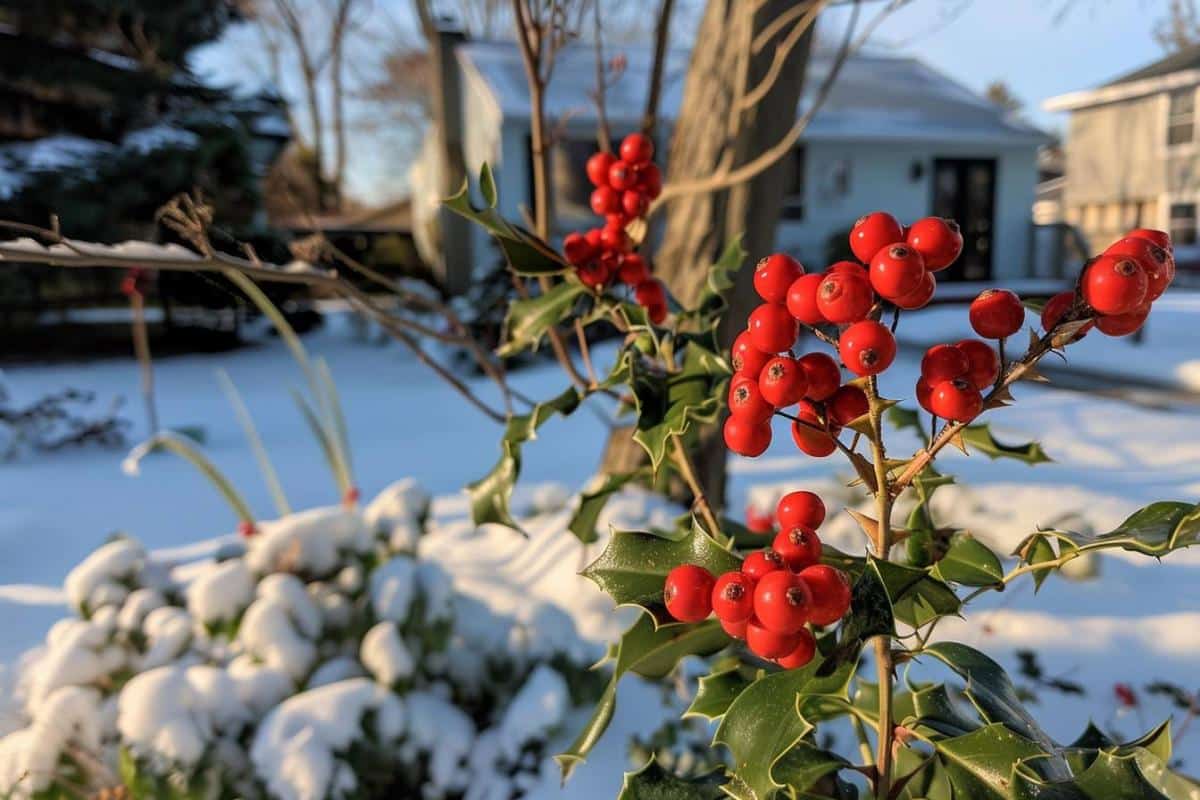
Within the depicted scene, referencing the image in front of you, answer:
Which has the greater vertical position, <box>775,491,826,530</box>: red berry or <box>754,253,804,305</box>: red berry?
<box>754,253,804,305</box>: red berry

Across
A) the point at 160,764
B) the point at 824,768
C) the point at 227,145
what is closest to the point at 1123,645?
the point at 824,768

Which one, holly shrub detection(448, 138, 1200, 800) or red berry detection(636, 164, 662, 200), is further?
red berry detection(636, 164, 662, 200)

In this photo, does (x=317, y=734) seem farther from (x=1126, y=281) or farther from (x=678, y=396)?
(x=1126, y=281)

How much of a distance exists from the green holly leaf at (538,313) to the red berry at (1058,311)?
66 cm

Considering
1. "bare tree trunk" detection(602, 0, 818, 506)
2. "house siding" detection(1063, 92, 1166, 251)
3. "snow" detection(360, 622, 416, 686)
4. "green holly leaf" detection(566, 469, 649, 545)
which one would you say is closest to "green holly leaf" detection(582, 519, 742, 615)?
"green holly leaf" detection(566, 469, 649, 545)

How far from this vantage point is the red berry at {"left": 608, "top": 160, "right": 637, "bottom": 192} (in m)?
1.21

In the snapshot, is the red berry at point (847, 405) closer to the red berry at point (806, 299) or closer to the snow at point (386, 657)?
the red berry at point (806, 299)

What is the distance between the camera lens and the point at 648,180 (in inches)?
48.2

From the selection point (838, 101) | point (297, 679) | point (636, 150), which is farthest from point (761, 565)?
point (838, 101)

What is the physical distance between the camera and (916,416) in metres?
1.31

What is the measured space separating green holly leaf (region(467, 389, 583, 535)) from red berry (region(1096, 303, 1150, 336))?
713 millimetres

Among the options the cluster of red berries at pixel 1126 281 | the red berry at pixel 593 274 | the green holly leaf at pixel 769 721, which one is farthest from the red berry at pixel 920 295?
the red berry at pixel 593 274

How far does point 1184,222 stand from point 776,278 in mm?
20848

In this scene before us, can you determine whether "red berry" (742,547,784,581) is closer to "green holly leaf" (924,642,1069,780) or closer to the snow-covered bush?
"green holly leaf" (924,642,1069,780)
